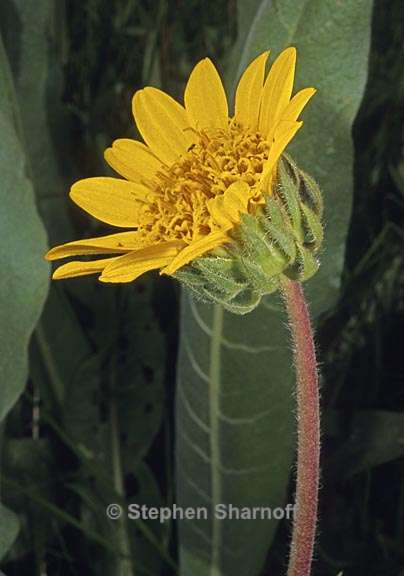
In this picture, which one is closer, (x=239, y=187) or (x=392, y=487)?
(x=239, y=187)

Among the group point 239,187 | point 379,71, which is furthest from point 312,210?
point 379,71

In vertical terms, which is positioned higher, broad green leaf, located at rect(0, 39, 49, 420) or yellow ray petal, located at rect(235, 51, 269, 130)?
yellow ray petal, located at rect(235, 51, 269, 130)

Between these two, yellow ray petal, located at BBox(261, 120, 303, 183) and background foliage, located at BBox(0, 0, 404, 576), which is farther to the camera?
background foliage, located at BBox(0, 0, 404, 576)

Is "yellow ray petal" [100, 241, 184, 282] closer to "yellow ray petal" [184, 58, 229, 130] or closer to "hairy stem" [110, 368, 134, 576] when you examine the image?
"yellow ray petal" [184, 58, 229, 130]

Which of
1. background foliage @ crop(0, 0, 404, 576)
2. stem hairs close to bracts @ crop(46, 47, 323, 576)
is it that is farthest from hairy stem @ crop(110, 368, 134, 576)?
stem hairs close to bracts @ crop(46, 47, 323, 576)

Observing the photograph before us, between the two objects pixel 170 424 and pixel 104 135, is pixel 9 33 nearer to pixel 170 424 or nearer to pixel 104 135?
pixel 104 135

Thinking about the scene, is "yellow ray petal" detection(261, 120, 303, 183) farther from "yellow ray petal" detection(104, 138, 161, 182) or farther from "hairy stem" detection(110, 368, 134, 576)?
"hairy stem" detection(110, 368, 134, 576)

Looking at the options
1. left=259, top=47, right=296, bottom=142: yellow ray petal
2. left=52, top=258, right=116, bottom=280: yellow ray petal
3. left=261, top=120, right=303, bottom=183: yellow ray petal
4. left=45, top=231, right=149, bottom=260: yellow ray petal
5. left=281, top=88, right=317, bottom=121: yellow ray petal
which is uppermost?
left=259, top=47, right=296, bottom=142: yellow ray petal
